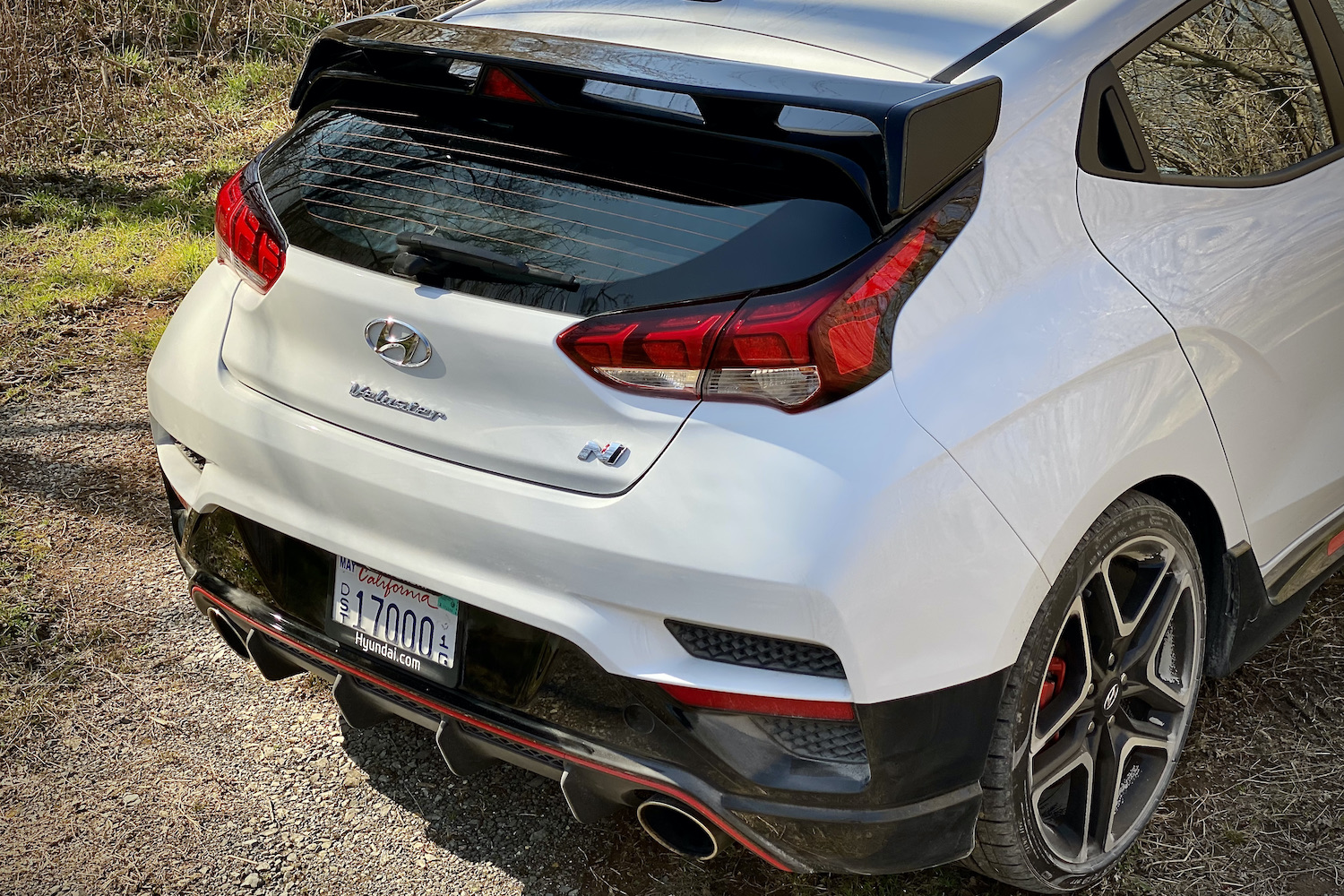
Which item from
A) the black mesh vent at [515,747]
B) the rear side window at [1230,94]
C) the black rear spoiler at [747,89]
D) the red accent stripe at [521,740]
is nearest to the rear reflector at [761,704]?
the red accent stripe at [521,740]

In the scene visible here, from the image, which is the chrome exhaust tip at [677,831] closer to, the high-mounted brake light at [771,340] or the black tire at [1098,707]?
the black tire at [1098,707]

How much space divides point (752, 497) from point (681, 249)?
405 millimetres

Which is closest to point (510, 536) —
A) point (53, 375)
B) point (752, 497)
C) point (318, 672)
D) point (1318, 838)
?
point (752, 497)

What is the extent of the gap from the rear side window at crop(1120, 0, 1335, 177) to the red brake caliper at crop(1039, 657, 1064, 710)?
3.05 ft

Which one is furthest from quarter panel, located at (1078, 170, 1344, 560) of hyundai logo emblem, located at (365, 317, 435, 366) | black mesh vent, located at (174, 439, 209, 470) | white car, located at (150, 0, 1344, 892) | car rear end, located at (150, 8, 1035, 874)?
black mesh vent, located at (174, 439, 209, 470)

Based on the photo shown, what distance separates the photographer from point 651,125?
1.91 metres

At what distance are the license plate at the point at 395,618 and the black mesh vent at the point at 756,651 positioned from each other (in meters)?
0.42

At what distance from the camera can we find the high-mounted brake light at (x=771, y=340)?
→ 1723mm

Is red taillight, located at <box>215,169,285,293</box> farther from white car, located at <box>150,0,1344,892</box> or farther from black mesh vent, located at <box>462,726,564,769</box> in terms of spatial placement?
black mesh vent, located at <box>462,726,564,769</box>

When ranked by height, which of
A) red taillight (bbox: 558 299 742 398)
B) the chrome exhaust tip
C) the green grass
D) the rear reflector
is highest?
red taillight (bbox: 558 299 742 398)

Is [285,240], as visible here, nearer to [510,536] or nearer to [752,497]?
[510,536]

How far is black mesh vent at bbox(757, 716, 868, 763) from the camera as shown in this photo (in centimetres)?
179

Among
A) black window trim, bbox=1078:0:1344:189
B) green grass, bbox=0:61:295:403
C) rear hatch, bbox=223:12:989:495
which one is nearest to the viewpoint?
rear hatch, bbox=223:12:989:495

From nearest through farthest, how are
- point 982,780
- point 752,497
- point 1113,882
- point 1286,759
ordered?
point 752,497
point 982,780
point 1113,882
point 1286,759
